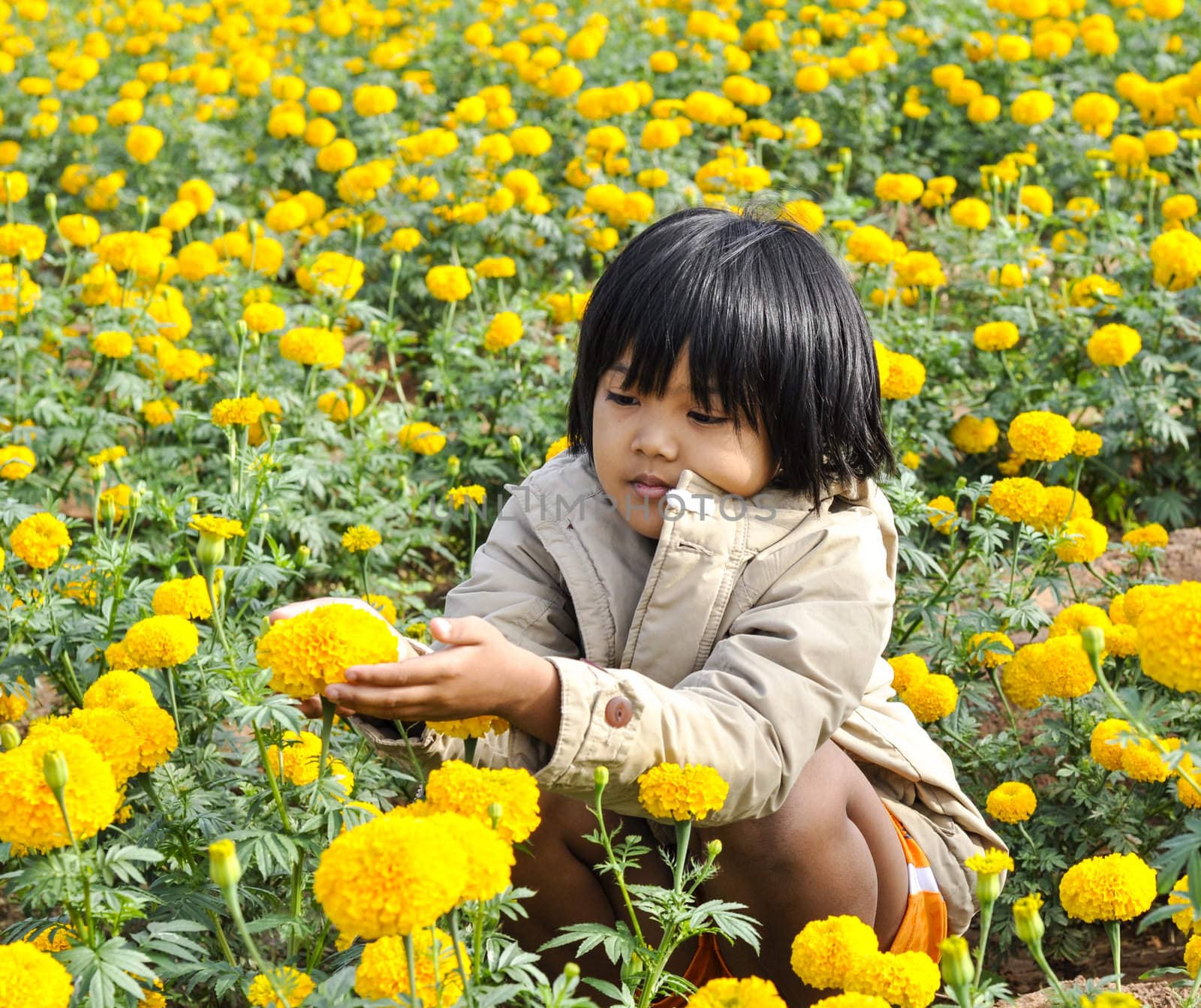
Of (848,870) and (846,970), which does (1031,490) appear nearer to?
(848,870)

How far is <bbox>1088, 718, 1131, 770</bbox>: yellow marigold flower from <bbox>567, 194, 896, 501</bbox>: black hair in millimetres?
566

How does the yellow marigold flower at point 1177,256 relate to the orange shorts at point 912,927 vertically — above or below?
above

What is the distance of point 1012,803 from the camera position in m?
2.38

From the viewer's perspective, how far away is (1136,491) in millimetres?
4094

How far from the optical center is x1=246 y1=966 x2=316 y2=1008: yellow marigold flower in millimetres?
1477

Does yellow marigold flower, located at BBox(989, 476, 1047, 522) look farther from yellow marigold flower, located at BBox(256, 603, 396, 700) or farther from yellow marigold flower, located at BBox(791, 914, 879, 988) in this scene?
yellow marigold flower, located at BBox(256, 603, 396, 700)

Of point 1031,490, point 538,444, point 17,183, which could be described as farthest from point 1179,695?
point 17,183

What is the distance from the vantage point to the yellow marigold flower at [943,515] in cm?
291

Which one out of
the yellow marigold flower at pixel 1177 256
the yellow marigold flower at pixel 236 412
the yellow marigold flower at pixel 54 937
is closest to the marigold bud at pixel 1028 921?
the yellow marigold flower at pixel 54 937

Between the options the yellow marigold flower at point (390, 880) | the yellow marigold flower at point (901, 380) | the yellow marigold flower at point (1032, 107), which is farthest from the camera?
the yellow marigold flower at point (1032, 107)

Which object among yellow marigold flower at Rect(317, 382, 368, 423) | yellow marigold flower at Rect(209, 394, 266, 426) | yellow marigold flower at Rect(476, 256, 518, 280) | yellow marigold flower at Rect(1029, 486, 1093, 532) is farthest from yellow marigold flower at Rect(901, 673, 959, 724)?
yellow marigold flower at Rect(476, 256, 518, 280)

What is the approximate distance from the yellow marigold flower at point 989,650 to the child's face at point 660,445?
0.84 m

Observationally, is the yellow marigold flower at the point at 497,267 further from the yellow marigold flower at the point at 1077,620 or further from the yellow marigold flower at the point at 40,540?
the yellow marigold flower at the point at 1077,620

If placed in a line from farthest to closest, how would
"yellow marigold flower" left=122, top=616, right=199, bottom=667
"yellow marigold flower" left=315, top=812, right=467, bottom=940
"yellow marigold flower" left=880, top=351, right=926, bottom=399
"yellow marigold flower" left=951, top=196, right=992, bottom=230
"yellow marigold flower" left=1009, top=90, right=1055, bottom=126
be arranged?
"yellow marigold flower" left=1009, top=90, right=1055, bottom=126, "yellow marigold flower" left=951, top=196, right=992, bottom=230, "yellow marigold flower" left=880, top=351, right=926, bottom=399, "yellow marigold flower" left=122, top=616, right=199, bottom=667, "yellow marigold flower" left=315, top=812, right=467, bottom=940
